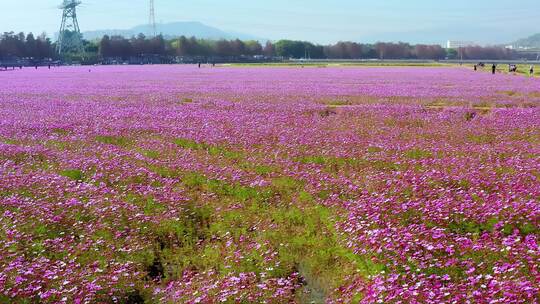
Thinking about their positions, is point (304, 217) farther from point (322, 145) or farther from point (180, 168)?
point (322, 145)

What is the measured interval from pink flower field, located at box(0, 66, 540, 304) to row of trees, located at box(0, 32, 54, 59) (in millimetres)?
165479

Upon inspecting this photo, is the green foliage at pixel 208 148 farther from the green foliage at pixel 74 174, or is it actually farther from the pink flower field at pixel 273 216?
the green foliage at pixel 74 174

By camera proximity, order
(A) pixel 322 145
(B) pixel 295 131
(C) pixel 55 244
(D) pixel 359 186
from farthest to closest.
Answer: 1. (B) pixel 295 131
2. (A) pixel 322 145
3. (D) pixel 359 186
4. (C) pixel 55 244

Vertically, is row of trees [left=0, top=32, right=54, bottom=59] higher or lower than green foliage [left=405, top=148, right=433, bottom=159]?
higher

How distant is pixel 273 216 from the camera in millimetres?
9609

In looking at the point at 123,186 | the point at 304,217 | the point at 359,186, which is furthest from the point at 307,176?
the point at 123,186

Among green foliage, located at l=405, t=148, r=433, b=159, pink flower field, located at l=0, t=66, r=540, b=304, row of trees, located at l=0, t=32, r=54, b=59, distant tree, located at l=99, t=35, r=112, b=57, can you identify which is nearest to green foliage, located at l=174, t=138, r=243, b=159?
pink flower field, located at l=0, t=66, r=540, b=304

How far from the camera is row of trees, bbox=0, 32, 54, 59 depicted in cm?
16015

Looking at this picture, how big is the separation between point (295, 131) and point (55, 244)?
37.1 ft

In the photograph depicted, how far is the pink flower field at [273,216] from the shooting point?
21.2 feet

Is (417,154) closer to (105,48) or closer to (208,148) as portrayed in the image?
(208,148)

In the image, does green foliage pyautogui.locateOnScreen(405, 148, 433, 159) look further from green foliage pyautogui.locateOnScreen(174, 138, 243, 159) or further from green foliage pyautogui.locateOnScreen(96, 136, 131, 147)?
green foliage pyautogui.locateOnScreen(96, 136, 131, 147)

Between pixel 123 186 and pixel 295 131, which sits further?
pixel 295 131

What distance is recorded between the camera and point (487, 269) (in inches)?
259
